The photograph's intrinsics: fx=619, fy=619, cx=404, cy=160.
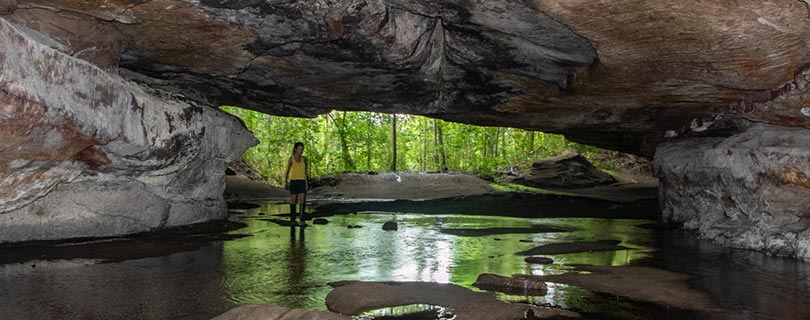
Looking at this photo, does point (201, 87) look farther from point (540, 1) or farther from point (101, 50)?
point (540, 1)

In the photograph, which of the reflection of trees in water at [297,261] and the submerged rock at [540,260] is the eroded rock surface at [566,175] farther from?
the submerged rock at [540,260]

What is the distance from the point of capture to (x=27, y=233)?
8.88 meters

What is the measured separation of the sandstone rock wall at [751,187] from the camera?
9.09m

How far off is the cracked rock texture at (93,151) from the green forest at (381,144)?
55.0 ft

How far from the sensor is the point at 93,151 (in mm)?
8609

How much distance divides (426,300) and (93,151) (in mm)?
5577

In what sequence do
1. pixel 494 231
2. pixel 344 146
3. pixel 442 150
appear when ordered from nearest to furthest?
pixel 494 231 < pixel 344 146 < pixel 442 150

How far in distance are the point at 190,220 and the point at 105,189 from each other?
2233 millimetres

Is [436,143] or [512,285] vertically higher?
[436,143]

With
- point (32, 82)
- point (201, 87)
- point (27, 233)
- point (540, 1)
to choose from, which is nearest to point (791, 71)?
point (540, 1)

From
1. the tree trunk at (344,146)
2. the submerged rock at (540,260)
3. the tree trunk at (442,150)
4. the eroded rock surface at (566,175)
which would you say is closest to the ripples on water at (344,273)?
the submerged rock at (540,260)

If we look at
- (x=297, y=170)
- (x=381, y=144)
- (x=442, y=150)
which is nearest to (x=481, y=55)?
(x=297, y=170)

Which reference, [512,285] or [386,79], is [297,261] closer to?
[512,285]

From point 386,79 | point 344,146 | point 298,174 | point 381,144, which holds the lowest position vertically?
point 298,174
